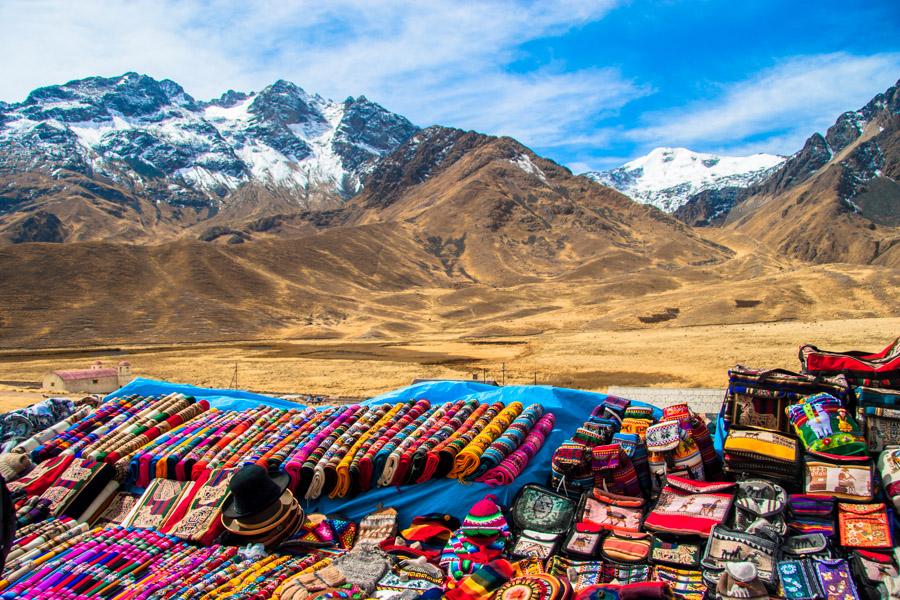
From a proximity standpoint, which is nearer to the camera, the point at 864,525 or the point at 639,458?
the point at 864,525

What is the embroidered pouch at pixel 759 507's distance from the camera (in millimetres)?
4281

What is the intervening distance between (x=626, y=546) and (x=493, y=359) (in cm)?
2509

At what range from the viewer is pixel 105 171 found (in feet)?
537

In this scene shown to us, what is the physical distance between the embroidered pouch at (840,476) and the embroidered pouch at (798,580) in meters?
0.76

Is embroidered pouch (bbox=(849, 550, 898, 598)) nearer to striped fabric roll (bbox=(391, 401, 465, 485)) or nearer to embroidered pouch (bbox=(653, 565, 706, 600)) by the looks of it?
embroidered pouch (bbox=(653, 565, 706, 600))

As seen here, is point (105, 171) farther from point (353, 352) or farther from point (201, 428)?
point (201, 428)

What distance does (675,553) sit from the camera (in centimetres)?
427

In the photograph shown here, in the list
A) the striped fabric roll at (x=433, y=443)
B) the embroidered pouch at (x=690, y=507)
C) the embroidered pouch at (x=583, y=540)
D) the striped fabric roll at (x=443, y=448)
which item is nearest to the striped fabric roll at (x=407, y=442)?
the striped fabric roll at (x=433, y=443)

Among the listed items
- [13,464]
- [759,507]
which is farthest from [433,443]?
[13,464]

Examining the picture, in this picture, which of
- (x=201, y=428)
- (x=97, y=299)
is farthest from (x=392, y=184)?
(x=201, y=428)

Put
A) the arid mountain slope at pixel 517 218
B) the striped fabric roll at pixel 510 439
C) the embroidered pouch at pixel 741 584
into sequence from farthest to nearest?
the arid mountain slope at pixel 517 218, the striped fabric roll at pixel 510 439, the embroidered pouch at pixel 741 584

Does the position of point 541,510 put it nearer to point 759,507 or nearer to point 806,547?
point 759,507

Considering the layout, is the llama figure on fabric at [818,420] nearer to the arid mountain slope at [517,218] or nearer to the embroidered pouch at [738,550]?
the embroidered pouch at [738,550]

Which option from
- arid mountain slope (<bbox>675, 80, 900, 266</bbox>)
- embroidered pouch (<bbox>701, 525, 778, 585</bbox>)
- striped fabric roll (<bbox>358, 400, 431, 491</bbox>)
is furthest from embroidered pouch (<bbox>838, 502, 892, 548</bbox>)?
arid mountain slope (<bbox>675, 80, 900, 266</bbox>)
